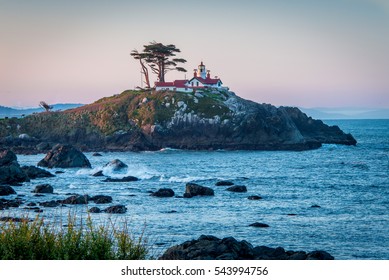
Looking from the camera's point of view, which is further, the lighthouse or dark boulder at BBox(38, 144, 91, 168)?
the lighthouse

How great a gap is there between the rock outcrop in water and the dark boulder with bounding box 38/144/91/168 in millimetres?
49874

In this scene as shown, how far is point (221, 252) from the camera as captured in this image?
2242 centimetres

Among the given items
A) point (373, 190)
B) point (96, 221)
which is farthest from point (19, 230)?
point (373, 190)

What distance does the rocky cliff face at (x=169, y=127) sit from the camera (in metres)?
108

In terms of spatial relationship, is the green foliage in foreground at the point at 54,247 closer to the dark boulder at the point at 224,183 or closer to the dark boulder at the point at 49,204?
the dark boulder at the point at 49,204

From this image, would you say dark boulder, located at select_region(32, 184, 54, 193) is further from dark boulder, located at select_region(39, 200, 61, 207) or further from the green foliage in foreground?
the green foliage in foreground

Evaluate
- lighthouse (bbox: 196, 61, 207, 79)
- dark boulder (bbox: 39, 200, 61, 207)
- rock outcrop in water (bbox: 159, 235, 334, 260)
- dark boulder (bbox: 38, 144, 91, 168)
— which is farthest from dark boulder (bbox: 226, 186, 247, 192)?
lighthouse (bbox: 196, 61, 207, 79)

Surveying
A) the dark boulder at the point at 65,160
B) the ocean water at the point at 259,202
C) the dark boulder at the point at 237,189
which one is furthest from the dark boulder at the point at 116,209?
the dark boulder at the point at 65,160

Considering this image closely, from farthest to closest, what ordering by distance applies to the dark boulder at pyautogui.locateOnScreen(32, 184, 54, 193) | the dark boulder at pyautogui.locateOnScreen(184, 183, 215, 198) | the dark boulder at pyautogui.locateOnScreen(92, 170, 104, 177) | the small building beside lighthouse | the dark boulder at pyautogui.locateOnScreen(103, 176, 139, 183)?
1. the small building beside lighthouse
2. the dark boulder at pyautogui.locateOnScreen(92, 170, 104, 177)
3. the dark boulder at pyautogui.locateOnScreen(103, 176, 139, 183)
4. the dark boulder at pyautogui.locateOnScreen(184, 183, 215, 198)
5. the dark boulder at pyautogui.locateOnScreen(32, 184, 54, 193)

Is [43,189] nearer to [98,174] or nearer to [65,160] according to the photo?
[98,174]

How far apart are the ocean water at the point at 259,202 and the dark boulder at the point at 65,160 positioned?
3.11 m

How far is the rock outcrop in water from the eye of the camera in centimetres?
2198
